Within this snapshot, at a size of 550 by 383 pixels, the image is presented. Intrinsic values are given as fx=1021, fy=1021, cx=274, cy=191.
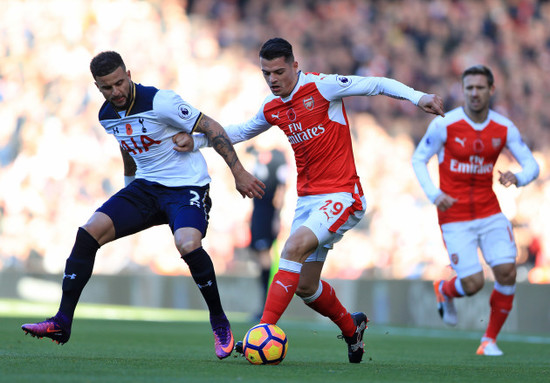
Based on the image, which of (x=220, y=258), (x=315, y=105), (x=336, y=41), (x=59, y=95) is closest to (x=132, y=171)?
(x=315, y=105)

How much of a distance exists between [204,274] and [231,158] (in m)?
0.82

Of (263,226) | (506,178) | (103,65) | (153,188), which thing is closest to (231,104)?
(263,226)

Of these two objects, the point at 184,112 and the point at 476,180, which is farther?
the point at 476,180

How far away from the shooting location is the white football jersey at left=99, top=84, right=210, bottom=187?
7156mm

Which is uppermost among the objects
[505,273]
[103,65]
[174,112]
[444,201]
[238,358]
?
[103,65]

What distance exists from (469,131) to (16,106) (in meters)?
10.7

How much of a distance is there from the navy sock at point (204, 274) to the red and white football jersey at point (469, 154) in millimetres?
2653

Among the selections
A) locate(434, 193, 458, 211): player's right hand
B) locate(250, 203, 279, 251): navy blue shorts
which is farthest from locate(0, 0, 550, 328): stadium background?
locate(434, 193, 458, 211): player's right hand

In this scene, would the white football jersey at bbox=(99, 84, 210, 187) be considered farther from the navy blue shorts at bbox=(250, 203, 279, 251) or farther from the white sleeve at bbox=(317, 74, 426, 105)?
the navy blue shorts at bbox=(250, 203, 279, 251)

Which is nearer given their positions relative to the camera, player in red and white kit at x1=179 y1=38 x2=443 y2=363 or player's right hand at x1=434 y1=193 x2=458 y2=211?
player in red and white kit at x1=179 y1=38 x2=443 y2=363

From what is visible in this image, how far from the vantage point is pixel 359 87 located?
277 inches

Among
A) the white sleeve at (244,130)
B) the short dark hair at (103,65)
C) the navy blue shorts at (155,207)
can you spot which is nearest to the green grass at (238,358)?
the navy blue shorts at (155,207)

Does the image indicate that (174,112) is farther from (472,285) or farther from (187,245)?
(472,285)

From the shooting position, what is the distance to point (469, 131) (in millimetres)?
9039
